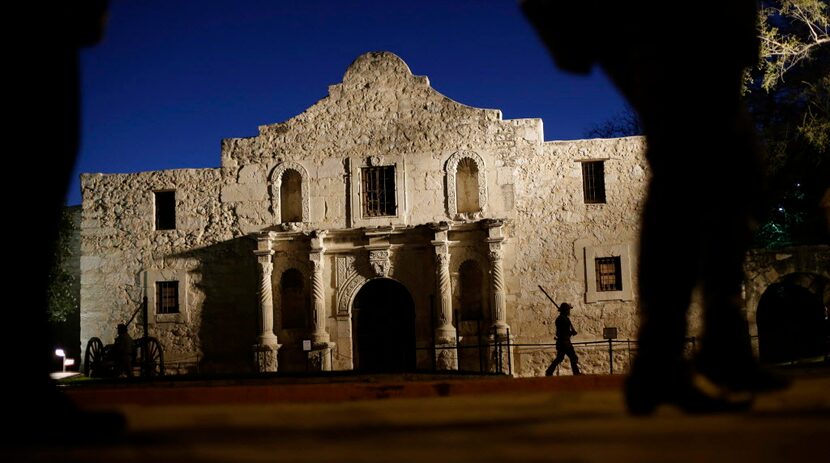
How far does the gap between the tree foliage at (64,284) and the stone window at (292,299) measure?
7.59 metres

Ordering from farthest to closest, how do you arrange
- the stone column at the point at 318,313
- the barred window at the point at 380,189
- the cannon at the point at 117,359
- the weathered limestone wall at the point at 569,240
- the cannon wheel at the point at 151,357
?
1. the barred window at the point at 380,189
2. the stone column at the point at 318,313
3. the weathered limestone wall at the point at 569,240
4. the cannon wheel at the point at 151,357
5. the cannon at the point at 117,359

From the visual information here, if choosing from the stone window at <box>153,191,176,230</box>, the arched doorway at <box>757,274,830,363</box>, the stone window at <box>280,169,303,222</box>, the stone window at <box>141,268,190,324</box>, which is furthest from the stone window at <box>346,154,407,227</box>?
the arched doorway at <box>757,274,830,363</box>

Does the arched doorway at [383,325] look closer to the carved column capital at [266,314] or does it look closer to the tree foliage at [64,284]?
the carved column capital at [266,314]

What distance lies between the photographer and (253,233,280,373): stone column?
18062 mm

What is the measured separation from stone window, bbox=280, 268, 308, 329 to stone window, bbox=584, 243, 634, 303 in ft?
21.0

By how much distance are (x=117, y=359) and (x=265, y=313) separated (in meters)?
3.34

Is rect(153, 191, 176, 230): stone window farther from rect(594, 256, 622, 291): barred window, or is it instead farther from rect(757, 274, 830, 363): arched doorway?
rect(757, 274, 830, 363): arched doorway

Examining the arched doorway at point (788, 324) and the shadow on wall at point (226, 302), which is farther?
the arched doorway at point (788, 324)

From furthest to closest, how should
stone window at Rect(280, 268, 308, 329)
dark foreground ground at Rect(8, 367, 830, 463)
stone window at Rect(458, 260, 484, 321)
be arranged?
1. stone window at Rect(280, 268, 308, 329)
2. stone window at Rect(458, 260, 484, 321)
3. dark foreground ground at Rect(8, 367, 830, 463)

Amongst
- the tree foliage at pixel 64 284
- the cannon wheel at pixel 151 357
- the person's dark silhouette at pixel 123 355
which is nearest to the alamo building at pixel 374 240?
the cannon wheel at pixel 151 357

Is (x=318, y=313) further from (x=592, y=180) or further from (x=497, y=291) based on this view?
(x=592, y=180)

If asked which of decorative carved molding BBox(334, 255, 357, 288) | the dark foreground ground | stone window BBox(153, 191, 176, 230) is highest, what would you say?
stone window BBox(153, 191, 176, 230)

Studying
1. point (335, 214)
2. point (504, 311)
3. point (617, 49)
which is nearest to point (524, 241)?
point (504, 311)

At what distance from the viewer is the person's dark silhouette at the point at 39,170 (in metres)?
1.66
